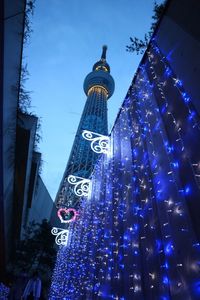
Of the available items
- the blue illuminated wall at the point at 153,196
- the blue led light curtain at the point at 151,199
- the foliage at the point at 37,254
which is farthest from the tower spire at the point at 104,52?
the blue led light curtain at the point at 151,199

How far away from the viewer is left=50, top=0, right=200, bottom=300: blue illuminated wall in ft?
7.83

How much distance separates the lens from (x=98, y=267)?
5.20 m

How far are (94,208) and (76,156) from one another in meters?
40.6

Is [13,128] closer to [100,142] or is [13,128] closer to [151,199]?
[100,142]

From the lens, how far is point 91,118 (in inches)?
2060

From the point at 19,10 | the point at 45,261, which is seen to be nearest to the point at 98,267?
the point at 19,10

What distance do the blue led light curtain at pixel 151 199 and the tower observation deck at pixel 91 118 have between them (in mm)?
35173

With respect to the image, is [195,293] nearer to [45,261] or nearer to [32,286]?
[32,286]

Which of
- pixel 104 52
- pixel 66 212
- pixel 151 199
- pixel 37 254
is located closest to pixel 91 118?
pixel 104 52

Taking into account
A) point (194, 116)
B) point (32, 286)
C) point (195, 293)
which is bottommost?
point (195, 293)

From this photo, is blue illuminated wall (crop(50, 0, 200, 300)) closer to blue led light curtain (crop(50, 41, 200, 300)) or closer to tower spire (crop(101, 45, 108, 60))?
blue led light curtain (crop(50, 41, 200, 300))

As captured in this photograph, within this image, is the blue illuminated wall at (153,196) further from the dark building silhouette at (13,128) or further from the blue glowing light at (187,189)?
the dark building silhouette at (13,128)

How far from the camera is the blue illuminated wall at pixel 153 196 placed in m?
2.39

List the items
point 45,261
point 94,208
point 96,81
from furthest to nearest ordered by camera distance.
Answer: point 96,81
point 45,261
point 94,208
